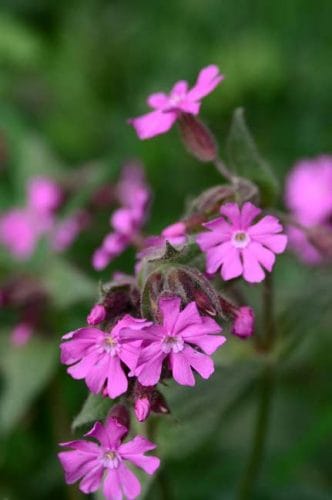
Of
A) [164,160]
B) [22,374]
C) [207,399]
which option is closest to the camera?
[207,399]

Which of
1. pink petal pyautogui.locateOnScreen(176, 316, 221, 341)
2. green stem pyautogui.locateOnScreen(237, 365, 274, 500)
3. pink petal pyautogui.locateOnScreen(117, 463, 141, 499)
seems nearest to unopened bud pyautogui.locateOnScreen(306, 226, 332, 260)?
green stem pyautogui.locateOnScreen(237, 365, 274, 500)

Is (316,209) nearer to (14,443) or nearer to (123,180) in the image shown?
(123,180)

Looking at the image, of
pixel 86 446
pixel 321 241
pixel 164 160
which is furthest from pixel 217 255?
pixel 164 160

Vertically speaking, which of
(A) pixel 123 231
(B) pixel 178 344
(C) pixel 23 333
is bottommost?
(B) pixel 178 344

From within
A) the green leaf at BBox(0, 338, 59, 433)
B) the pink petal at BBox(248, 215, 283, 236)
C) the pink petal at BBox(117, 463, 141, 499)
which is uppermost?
the green leaf at BBox(0, 338, 59, 433)

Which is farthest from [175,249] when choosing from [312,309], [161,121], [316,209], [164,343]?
[316,209]

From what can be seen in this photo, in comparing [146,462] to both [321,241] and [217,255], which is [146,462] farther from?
[321,241]

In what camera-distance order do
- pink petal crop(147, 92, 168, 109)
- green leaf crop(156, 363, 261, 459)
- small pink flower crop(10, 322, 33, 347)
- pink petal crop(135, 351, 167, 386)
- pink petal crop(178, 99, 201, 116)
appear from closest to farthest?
pink petal crop(135, 351, 167, 386)
pink petal crop(178, 99, 201, 116)
pink petal crop(147, 92, 168, 109)
green leaf crop(156, 363, 261, 459)
small pink flower crop(10, 322, 33, 347)

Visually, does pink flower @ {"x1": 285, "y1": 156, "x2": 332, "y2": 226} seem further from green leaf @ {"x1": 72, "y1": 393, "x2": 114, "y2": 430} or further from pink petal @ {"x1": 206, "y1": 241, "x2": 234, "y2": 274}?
green leaf @ {"x1": 72, "y1": 393, "x2": 114, "y2": 430}
